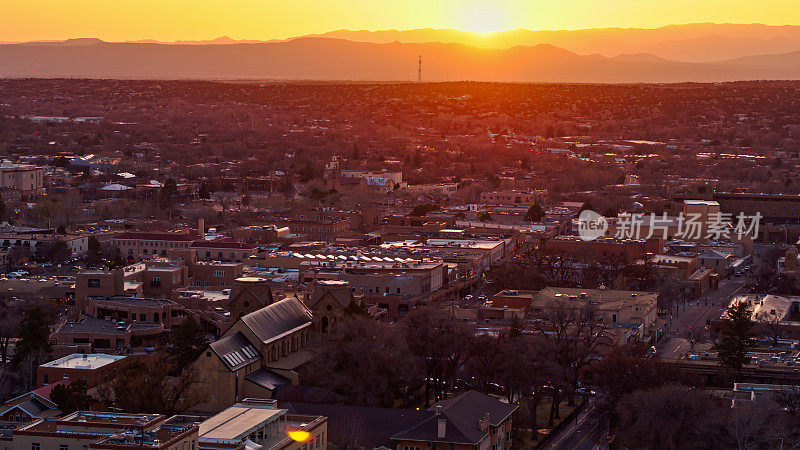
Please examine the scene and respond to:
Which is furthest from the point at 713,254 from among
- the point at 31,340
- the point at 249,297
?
the point at 31,340

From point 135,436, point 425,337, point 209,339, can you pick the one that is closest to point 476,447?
point 425,337

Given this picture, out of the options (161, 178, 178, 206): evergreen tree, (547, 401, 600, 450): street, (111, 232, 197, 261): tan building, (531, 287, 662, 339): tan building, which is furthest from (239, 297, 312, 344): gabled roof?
(161, 178, 178, 206): evergreen tree

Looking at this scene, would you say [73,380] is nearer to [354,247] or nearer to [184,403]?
[184,403]

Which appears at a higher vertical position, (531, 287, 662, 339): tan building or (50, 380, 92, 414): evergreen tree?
(50, 380, 92, 414): evergreen tree

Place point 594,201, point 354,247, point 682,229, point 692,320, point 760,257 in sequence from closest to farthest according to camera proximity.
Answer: point 692,320 → point 354,247 → point 760,257 → point 682,229 → point 594,201

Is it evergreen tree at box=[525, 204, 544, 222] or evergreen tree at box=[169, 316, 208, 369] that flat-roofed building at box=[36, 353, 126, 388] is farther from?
evergreen tree at box=[525, 204, 544, 222]

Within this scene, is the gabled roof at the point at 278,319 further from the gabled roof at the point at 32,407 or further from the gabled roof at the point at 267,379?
the gabled roof at the point at 32,407

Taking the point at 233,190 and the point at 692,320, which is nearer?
the point at 692,320
